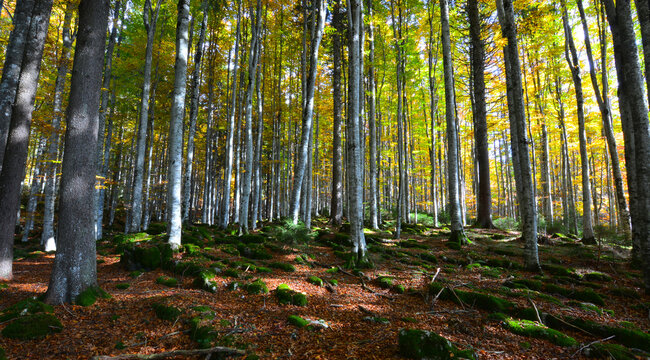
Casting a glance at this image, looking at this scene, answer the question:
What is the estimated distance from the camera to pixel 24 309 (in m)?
3.52

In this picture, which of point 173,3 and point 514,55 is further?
point 173,3

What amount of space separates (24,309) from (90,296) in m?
0.70

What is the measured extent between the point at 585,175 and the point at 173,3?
21.4 m

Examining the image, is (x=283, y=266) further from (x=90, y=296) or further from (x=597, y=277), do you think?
(x=597, y=277)

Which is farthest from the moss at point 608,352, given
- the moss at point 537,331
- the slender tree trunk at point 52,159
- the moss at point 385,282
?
the slender tree trunk at point 52,159

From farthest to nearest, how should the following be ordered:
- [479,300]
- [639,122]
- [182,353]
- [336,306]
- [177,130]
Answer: [177,130] < [639,122] < [479,300] < [336,306] < [182,353]

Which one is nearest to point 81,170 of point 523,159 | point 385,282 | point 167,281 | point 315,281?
point 167,281

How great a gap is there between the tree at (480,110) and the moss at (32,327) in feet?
51.5

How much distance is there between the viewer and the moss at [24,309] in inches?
134

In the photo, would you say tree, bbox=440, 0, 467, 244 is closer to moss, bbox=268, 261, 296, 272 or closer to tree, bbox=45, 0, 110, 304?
moss, bbox=268, 261, 296, 272

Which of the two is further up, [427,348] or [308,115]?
[308,115]

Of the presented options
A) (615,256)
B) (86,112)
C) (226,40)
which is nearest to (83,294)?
(86,112)

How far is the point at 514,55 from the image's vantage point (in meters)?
6.75

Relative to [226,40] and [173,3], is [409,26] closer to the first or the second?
[226,40]
